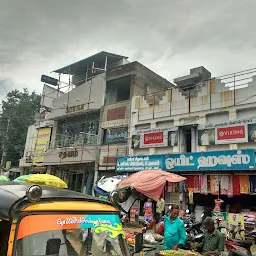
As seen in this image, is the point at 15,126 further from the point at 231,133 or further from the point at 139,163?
the point at 231,133

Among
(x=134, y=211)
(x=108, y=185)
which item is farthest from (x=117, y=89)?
(x=134, y=211)

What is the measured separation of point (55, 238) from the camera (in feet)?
7.88

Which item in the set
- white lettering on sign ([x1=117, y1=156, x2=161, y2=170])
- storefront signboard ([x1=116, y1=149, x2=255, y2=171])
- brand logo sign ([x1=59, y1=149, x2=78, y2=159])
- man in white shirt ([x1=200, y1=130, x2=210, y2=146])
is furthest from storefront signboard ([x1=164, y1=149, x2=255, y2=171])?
brand logo sign ([x1=59, y1=149, x2=78, y2=159])

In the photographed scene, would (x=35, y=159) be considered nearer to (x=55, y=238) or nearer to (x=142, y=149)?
(x=142, y=149)

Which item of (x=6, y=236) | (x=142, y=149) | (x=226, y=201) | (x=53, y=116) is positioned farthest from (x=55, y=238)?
(x=53, y=116)

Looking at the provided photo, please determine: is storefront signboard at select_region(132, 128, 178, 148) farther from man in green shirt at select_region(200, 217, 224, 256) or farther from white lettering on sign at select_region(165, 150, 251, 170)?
man in green shirt at select_region(200, 217, 224, 256)

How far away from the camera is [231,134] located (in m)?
13.0

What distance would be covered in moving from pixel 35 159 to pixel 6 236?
72.7 ft

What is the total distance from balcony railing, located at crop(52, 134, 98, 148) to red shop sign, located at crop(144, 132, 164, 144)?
14.0 ft

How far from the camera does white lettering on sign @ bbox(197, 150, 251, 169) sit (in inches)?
462

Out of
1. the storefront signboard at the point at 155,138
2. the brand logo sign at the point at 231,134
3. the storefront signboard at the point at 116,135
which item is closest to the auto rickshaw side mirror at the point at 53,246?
the brand logo sign at the point at 231,134

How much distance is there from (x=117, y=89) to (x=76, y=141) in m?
4.94

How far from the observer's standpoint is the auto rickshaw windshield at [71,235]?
227 centimetres

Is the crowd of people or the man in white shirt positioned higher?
the man in white shirt
